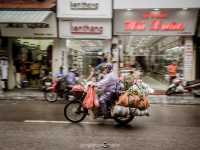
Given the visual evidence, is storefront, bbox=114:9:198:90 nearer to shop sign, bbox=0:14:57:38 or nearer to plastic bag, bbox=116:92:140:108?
shop sign, bbox=0:14:57:38

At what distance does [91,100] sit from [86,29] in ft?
34.2

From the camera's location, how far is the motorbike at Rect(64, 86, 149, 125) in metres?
12.2

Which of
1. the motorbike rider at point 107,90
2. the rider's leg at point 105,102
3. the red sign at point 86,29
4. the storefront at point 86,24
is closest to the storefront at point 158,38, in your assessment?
the storefront at point 86,24

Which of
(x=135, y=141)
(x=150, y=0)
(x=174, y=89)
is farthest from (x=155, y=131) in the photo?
(x=150, y=0)

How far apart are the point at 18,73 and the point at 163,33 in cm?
813

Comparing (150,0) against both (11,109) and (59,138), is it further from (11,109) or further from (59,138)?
(59,138)

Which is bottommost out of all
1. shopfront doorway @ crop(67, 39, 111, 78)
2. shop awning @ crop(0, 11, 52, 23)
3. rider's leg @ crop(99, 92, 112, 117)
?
rider's leg @ crop(99, 92, 112, 117)

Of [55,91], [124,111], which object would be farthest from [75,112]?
[55,91]

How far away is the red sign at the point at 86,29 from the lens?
22219 mm

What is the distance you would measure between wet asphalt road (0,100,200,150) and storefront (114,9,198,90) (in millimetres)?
7758

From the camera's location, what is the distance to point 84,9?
22.0 meters

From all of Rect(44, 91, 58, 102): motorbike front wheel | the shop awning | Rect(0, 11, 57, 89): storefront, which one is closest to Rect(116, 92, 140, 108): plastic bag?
Rect(44, 91, 58, 102): motorbike front wheel

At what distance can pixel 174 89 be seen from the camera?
68.8 feet

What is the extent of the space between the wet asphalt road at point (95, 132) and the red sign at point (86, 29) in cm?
777
